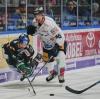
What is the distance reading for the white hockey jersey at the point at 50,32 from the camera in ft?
30.7

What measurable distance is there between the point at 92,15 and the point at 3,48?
4.45 meters

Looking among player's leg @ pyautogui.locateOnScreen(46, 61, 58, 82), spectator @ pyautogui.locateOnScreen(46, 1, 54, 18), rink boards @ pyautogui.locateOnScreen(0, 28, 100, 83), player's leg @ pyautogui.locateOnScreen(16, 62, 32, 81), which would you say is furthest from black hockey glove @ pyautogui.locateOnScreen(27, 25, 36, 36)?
spectator @ pyautogui.locateOnScreen(46, 1, 54, 18)

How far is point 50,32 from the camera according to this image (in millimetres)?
9414

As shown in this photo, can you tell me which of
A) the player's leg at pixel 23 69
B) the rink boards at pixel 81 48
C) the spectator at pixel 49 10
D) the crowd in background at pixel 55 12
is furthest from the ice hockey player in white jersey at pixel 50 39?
the spectator at pixel 49 10

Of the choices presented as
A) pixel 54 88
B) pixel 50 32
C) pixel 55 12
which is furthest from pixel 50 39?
pixel 55 12

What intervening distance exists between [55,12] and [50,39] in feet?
8.59

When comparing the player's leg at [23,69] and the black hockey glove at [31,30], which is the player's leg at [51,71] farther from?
the black hockey glove at [31,30]

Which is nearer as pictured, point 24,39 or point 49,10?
point 24,39

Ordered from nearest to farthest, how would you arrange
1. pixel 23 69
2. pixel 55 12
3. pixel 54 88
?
pixel 54 88, pixel 23 69, pixel 55 12

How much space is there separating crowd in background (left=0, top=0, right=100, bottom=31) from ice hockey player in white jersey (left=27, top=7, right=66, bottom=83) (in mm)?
1002

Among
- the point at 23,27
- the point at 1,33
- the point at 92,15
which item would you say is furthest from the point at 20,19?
the point at 92,15

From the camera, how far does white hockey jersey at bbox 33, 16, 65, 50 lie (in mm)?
9359

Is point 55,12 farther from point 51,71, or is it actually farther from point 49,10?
point 51,71

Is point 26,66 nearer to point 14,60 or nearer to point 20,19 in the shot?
point 14,60
